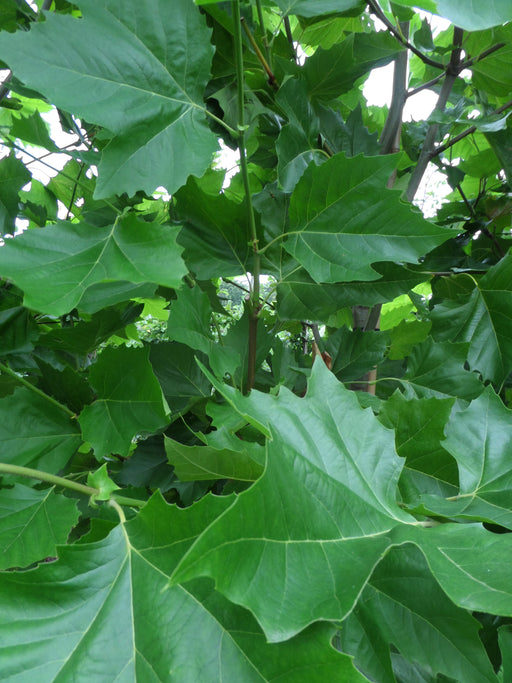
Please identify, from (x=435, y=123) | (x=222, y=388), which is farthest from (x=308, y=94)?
(x=222, y=388)

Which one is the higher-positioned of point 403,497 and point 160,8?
point 160,8

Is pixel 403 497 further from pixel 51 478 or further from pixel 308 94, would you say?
pixel 308 94

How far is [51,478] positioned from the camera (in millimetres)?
311

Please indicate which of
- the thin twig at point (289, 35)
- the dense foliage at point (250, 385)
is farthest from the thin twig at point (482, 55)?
the thin twig at point (289, 35)

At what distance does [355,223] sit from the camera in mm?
424

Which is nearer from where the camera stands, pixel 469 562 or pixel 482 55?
pixel 469 562

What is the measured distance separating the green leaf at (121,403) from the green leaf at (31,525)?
0.05 m

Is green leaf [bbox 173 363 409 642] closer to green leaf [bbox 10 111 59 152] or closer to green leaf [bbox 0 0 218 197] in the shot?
green leaf [bbox 0 0 218 197]

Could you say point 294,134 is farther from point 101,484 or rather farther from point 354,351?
point 101,484

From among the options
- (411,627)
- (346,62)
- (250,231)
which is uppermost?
(346,62)

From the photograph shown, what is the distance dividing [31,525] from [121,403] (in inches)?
4.6

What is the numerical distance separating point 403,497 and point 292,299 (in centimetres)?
21

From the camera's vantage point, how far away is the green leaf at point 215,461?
284 mm

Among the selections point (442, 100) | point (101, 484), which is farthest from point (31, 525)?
point (442, 100)
